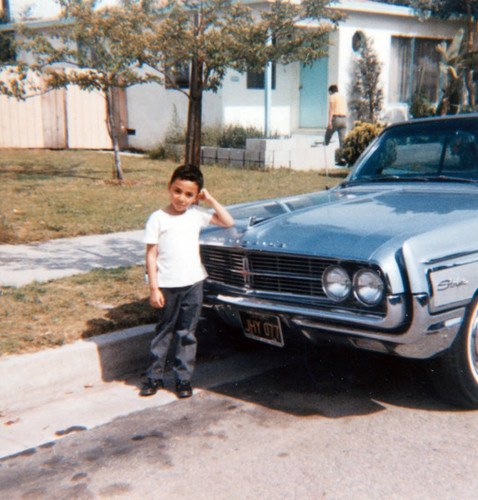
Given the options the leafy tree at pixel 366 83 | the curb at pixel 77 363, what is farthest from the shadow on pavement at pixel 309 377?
the leafy tree at pixel 366 83

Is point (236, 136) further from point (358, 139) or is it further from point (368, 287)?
point (368, 287)

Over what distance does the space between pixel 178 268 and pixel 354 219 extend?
1.09 m

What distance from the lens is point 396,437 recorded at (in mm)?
3789

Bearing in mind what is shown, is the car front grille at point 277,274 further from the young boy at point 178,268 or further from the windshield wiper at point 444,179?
the windshield wiper at point 444,179

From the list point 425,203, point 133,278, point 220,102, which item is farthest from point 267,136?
point 425,203

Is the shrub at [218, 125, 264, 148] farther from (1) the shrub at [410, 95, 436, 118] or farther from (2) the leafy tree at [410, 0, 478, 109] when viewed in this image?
(2) the leafy tree at [410, 0, 478, 109]

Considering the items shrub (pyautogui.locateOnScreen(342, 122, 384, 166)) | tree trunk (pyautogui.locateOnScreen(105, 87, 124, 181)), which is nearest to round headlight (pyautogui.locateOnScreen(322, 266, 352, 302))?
tree trunk (pyautogui.locateOnScreen(105, 87, 124, 181))

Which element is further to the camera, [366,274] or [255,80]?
[255,80]

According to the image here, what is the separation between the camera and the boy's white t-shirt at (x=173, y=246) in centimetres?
431

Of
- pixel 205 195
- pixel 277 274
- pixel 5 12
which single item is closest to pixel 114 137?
pixel 205 195

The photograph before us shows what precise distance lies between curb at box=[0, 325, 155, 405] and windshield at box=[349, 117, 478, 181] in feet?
7.13

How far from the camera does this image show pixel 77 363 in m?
4.64

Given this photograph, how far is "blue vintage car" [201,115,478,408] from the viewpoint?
3703 millimetres

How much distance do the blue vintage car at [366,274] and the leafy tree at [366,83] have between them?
1313 centimetres
